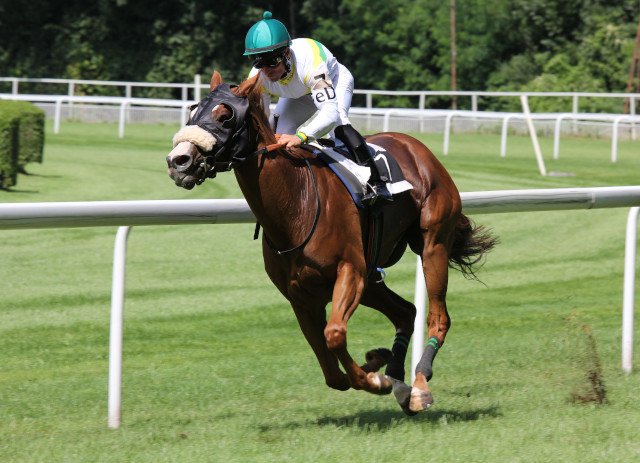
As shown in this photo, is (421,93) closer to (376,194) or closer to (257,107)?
(376,194)

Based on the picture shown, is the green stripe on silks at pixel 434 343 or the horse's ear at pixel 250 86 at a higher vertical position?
the horse's ear at pixel 250 86

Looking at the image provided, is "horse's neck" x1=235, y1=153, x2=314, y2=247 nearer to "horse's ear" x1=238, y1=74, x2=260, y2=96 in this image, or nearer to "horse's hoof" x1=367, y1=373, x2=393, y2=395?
"horse's ear" x1=238, y1=74, x2=260, y2=96

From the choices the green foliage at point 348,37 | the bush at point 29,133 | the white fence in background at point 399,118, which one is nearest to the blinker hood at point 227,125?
the bush at point 29,133

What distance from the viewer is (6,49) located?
43.1 m

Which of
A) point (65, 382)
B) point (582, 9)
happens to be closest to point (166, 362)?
point (65, 382)

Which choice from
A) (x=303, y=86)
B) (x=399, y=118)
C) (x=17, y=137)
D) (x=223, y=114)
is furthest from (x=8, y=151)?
(x=399, y=118)

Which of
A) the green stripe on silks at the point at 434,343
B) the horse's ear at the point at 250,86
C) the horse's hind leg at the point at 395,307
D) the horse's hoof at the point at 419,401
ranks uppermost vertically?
the horse's ear at the point at 250,86

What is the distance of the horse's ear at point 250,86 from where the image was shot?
4574 mm

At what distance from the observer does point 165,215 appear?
5.05 metres

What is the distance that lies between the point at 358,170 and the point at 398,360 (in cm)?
92

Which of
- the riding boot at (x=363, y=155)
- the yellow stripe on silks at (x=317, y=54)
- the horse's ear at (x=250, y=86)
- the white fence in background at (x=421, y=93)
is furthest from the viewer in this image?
the white fence in background at (x=421, y=93)

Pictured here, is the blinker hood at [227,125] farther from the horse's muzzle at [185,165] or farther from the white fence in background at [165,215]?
the white fence in background at [165,215]

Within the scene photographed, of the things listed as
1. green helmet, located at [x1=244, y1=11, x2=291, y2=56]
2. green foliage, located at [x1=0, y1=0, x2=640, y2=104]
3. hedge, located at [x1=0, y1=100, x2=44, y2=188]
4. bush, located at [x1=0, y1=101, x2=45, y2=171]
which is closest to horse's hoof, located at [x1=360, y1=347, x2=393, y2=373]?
green helmet, located at [x1=244, y1=11, x2=291, y2=56]

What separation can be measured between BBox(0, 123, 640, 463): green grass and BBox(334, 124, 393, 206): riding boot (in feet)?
3.28
